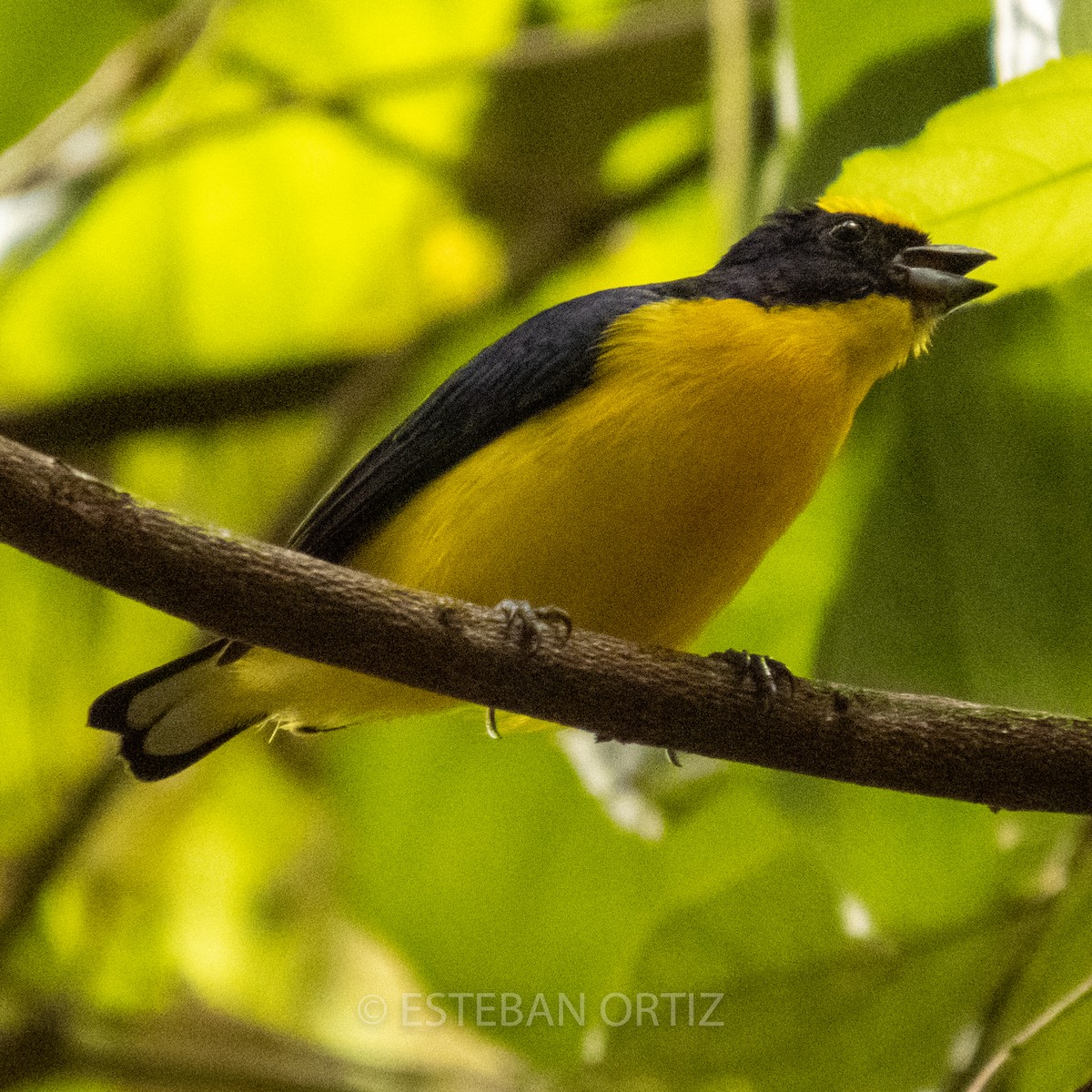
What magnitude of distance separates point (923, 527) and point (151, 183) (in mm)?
2653

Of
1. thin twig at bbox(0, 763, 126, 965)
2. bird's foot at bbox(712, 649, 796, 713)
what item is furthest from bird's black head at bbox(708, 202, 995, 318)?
thin twig at bbox(0, 763, 126, 965)

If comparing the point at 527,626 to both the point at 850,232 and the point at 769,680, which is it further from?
the point at 850,232

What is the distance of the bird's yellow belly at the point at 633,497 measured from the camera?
8.96ft

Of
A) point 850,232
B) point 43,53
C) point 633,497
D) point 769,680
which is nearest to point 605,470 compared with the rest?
point 633,497

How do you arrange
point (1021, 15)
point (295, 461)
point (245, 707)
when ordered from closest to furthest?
point (1021, 15)
point (245, 707)
point (295, 461)

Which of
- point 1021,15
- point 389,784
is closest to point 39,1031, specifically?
point 389,784

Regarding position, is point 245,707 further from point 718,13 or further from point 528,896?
point 718,13

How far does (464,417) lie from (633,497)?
440mm

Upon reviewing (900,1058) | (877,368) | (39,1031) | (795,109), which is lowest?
(39,1031)

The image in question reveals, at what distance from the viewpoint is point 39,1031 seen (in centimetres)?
353

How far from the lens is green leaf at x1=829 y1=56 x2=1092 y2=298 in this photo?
7.25 ft

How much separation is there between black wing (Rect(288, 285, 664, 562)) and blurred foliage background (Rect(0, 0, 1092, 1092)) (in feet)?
1.45

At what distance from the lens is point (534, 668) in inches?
79.7

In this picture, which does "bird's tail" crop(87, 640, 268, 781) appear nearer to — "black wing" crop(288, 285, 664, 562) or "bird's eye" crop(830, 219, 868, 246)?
"black wing" crop(288, 285, 664, 562)
